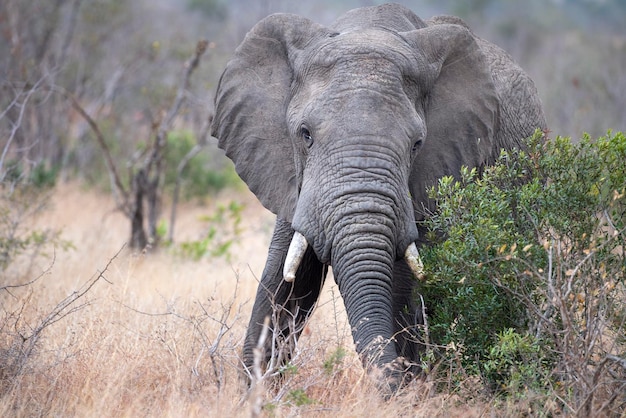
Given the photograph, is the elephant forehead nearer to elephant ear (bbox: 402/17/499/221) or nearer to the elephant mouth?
elephant ear (bbox: 402/17/499/221)

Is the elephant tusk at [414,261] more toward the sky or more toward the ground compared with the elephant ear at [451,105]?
more toward the ground

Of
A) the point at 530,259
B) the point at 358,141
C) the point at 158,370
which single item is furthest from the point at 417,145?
the point at 158,370

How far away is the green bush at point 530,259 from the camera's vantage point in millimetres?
4492

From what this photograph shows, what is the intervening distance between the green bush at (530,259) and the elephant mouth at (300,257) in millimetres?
73

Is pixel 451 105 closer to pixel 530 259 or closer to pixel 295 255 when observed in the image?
pixel 530 259

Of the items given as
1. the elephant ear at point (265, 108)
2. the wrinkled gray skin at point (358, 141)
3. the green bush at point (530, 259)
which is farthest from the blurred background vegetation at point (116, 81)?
the green bush at point (530, 259)

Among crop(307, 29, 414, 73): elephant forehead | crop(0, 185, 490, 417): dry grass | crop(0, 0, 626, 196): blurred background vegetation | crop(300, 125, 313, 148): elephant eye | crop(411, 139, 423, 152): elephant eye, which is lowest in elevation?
crop(0, 185, 490, 417): dry grass

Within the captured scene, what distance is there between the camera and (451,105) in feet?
17.6

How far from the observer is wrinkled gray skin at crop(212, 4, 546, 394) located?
4.56m

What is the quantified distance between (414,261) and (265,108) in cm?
137

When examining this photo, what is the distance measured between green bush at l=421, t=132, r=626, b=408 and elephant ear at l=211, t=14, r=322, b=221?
95cm

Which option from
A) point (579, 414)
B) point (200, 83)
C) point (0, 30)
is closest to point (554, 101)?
point (200, 83)

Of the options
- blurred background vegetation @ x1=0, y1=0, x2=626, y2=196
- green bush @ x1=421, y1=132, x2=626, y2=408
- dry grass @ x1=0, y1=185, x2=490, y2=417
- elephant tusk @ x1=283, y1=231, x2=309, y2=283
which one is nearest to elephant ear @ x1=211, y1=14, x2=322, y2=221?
elephant tusk @ x1=283, y1=231, x2=309, y2=283

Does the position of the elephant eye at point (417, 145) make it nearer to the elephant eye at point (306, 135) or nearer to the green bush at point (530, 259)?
the green bush at point (530, 259)
